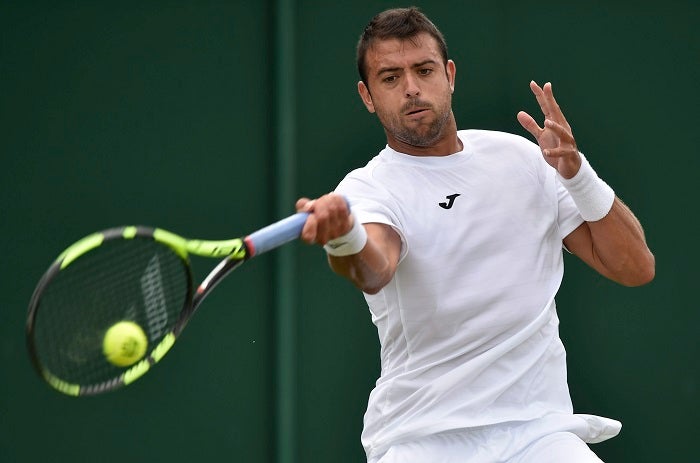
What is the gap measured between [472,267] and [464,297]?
0.08m

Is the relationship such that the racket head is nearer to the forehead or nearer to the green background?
the forehead

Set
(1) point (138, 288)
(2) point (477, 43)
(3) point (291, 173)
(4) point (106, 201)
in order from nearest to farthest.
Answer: (1) point (138, 288)
(4) point (106, 201)
(3) point (291, 173)
(2) point (477, 43)

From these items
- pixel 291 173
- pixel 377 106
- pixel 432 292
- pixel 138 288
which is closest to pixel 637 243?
pixel 432 292

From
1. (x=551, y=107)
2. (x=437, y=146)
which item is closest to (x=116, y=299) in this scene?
(x=437, y=146)

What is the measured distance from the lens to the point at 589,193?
3.56 meters

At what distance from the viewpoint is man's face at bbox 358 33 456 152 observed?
371 centimetres

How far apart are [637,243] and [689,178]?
2143 millimetres

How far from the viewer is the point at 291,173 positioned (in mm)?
5215

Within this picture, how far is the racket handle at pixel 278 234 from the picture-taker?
10.2 feet

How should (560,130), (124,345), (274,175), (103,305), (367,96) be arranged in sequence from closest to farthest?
(124,345) → (103,305) → (560,130) → (367,96) → (274,175)

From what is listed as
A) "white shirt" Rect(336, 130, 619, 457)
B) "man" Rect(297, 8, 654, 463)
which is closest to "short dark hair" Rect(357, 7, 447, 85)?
"man" Rect(297, 8, 654, 463)

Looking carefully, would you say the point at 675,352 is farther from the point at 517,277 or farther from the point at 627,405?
the point at 517,277

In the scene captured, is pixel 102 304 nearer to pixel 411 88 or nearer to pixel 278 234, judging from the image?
pixel 278 234

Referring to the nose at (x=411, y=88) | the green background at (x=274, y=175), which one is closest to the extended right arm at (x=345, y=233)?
the nose at (x=411, y=88)
